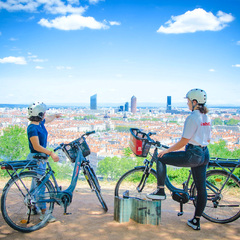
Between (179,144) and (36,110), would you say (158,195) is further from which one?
(36,110)

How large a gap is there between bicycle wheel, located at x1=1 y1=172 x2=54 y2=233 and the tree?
13706 mm

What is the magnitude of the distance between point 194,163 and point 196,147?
0.63 ft

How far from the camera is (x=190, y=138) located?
317 cm

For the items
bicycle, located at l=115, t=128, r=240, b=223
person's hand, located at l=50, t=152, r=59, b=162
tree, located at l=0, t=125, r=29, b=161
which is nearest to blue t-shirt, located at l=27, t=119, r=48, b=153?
person's hand, located at l=50, t=152, r=59, b=162

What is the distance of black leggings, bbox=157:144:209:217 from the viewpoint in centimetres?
321

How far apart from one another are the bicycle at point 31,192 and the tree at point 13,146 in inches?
540

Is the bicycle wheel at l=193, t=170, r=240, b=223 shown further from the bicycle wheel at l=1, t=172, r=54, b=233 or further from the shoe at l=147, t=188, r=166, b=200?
the bicycle wheel at l=1, t=172, r=54, b=233

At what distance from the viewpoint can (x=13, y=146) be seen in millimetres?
16938

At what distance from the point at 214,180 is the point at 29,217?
2522 millimetres

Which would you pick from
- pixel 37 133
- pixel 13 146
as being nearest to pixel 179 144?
pixel 37 133

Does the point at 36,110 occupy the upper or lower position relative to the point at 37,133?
upper

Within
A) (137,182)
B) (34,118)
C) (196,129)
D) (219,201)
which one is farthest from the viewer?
(137,182)

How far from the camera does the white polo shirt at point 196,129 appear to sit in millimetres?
3156

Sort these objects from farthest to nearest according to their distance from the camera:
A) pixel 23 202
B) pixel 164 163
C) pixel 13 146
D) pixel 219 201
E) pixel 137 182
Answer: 1. pixel 13 146
2. pixel 137 182
3. pixel 219 201
4. pixel 164 163
5. pixel 23 202
